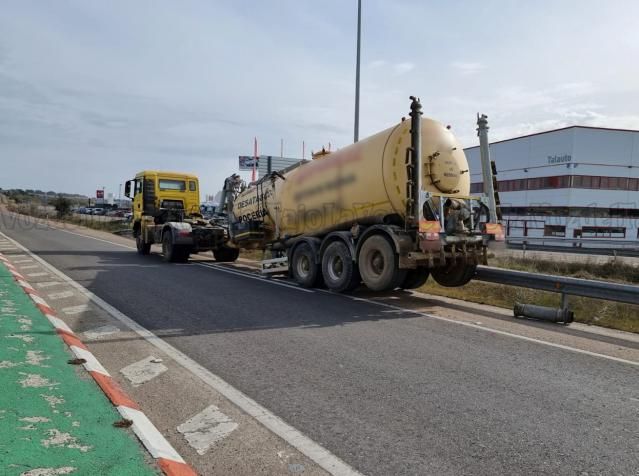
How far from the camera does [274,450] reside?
3371 millimetres

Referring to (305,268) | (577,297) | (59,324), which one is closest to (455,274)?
(577,297)

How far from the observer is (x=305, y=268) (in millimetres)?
11383

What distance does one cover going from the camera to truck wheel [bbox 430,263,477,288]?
9797 mm

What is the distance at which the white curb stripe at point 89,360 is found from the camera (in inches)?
189

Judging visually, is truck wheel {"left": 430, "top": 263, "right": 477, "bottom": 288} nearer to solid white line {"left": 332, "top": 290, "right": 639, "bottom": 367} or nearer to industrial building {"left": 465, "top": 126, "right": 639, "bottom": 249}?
solid white line {"left": 332, "top": 290, "right": 639, "bottom": 367}

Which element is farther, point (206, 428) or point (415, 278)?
point (415, 278)

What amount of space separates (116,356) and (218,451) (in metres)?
2.68

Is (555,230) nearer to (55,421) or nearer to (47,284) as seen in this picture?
(47,284)

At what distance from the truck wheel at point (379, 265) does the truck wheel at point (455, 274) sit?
1359 millimetres

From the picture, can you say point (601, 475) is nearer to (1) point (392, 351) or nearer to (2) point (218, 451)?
(2) point (218, 451)

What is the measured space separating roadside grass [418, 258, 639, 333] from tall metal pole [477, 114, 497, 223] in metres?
1.65

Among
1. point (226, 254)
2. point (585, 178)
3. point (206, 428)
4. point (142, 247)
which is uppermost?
point (585, 178)

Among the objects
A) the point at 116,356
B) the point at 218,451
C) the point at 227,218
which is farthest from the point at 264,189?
the point at 218,451

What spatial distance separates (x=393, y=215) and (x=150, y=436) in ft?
22.6
